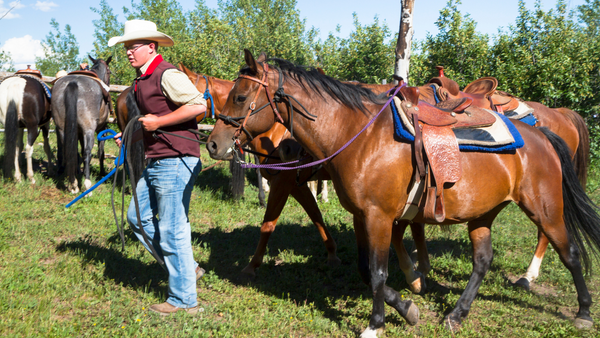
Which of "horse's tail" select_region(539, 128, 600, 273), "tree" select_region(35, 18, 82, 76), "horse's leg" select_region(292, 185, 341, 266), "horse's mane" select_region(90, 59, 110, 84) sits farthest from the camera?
"tree" select_region(35, 18, 82, 76)

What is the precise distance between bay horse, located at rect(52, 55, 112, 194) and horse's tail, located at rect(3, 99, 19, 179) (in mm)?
769

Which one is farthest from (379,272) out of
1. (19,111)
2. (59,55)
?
(59,55)

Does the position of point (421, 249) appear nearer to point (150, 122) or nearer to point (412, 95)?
point (412, 95)

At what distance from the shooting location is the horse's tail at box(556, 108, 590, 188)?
16.7ft

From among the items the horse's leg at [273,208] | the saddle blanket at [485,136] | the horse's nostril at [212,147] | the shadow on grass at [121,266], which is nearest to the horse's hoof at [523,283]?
the saddle blanket at [485,136]

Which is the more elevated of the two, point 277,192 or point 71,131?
point 71,131

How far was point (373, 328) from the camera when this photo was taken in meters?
3.17

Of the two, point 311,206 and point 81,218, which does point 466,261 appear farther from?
point 81,218

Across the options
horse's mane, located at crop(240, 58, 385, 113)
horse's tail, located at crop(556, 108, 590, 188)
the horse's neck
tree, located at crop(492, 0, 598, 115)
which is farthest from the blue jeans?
tree, located at crop(492, 0, 598, 115)

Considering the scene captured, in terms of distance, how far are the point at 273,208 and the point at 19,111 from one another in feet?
21.6

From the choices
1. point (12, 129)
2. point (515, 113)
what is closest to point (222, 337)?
point (515, 113)

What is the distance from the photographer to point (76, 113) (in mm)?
7422

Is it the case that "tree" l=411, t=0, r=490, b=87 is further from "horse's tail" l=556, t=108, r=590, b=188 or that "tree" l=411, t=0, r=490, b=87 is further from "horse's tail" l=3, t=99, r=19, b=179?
"horse's tail" l=3, t=99, r=19, b=179

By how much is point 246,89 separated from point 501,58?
428 inches
